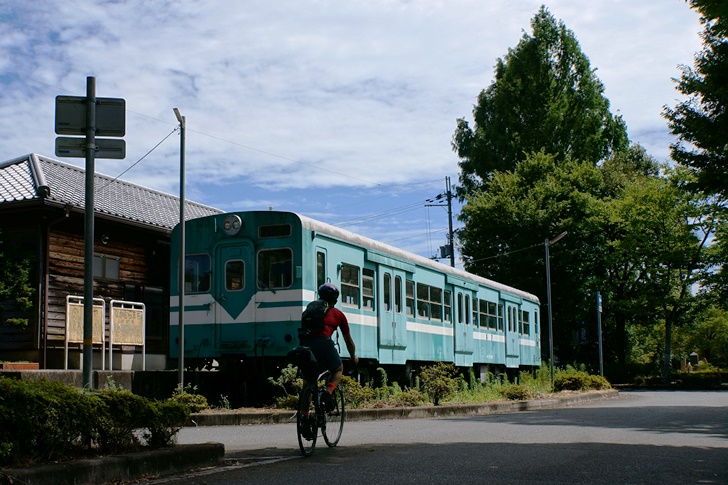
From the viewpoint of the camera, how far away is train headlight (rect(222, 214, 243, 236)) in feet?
50.1

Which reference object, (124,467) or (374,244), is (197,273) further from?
(124,467)

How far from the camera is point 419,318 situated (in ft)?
62.7

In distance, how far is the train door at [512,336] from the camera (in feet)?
88.1

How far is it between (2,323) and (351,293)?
8398 mm

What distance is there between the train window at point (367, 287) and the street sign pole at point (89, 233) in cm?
829

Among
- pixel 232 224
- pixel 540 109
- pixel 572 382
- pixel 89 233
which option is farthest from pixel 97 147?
pixel 540 109

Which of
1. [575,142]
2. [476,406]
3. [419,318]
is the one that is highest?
[575,142]

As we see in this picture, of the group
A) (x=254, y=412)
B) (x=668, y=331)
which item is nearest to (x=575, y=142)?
(x=668, y=331)

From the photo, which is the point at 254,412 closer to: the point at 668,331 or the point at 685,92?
the point at 685,92

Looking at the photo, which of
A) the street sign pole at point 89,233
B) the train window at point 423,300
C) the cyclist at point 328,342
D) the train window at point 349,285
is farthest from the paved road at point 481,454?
the train window at point 423,300

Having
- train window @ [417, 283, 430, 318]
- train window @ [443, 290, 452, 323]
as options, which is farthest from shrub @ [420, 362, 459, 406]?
train window @ [443, 290, 452, 323]

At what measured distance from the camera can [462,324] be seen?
2227 centimetres

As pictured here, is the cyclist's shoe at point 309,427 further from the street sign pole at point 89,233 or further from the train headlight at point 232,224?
the train headlight at point 232,224

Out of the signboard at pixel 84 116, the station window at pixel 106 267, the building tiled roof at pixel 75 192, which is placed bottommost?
the station window at pixel 106 267
